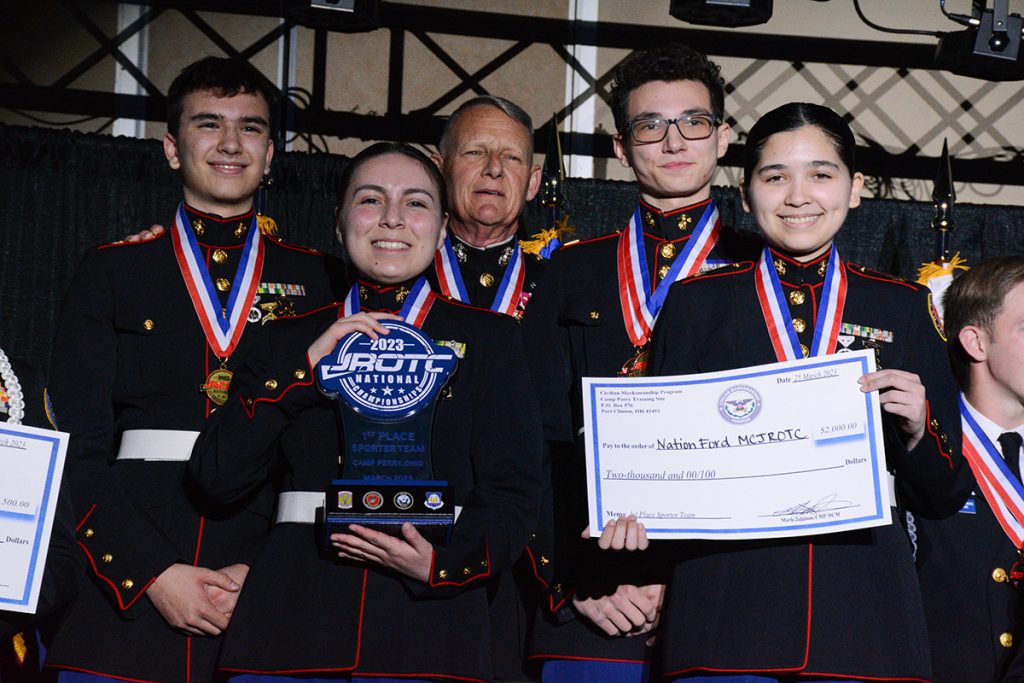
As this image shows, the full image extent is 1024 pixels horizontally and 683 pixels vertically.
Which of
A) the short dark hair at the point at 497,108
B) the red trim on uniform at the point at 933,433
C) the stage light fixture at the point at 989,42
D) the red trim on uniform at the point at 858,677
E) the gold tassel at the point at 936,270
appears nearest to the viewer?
the red trim on uniform at the point at 858,677

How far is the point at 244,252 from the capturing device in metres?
2.79

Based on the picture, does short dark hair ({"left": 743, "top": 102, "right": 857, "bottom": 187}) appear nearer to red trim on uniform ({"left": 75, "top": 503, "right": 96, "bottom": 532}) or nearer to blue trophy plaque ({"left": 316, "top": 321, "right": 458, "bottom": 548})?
blue trophy plaque ({"left": 316, "top": 321, "right": 458, "bottom": 548})

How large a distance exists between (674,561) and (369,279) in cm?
75

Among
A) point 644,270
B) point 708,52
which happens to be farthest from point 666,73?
point 708,52

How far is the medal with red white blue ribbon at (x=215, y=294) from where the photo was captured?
2.62 metres

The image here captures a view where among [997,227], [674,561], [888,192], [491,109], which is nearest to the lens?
[674,561]

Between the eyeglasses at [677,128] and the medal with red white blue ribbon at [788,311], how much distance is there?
1.69 ft

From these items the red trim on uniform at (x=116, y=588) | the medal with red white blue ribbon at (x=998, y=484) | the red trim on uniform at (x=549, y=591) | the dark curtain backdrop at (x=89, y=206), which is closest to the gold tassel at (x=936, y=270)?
the dark curtain backdrop at (x=89, y=206)

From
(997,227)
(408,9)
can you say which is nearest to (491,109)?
(997,227)

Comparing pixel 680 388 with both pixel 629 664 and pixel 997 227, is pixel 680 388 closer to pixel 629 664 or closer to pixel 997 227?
pixel 629 664

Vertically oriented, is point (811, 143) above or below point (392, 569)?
above

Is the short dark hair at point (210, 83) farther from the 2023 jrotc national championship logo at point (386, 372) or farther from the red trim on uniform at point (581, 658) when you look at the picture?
the red trim on uniform at point (581, 658)

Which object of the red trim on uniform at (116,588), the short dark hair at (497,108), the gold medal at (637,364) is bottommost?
the red trim on uniform at (116,588)

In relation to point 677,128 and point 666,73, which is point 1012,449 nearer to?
point 677,128
